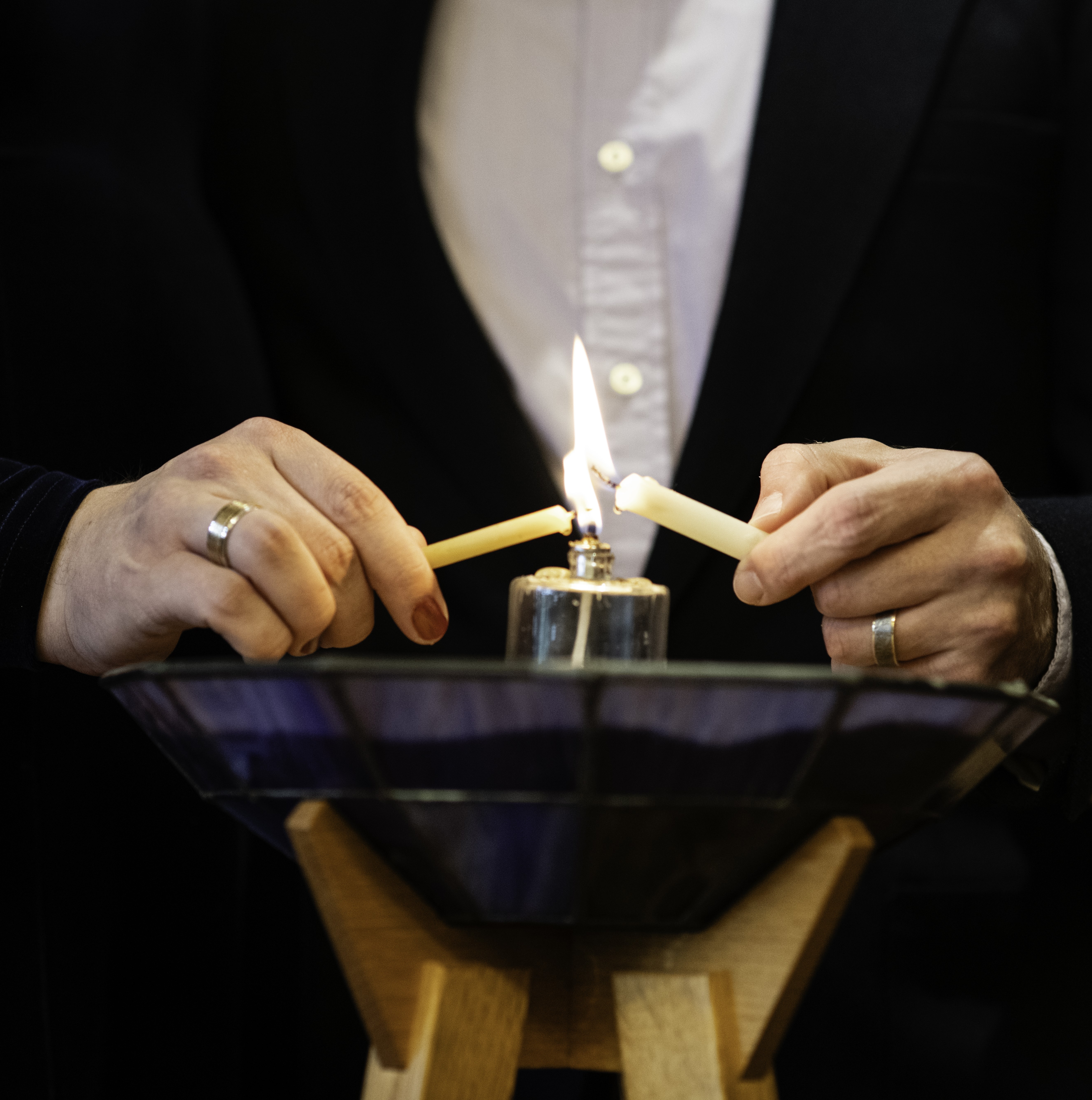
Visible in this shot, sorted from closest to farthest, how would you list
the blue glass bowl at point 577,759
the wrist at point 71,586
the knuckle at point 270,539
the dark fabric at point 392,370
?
the blue glass bowl at point 577,759 → the knuckle at point 270,539 → the wrist at point 71,586 → the dark fabric at point 392,370

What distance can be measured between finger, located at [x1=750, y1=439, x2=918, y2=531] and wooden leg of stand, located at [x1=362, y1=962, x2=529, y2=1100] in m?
0.25

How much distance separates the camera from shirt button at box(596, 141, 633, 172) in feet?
2.97

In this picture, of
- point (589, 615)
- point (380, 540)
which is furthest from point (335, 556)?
point (589, 615)

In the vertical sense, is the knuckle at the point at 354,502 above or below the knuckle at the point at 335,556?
above

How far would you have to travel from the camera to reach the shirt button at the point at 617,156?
907 millimetres

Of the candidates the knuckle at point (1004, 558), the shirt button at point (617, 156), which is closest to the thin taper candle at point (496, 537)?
the knuckle at point (1004, 558)

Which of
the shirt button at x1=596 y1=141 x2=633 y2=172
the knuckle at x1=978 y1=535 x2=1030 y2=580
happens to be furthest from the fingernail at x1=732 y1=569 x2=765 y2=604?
the shirt button at x1=596 y1=141 x2=633 y2=172

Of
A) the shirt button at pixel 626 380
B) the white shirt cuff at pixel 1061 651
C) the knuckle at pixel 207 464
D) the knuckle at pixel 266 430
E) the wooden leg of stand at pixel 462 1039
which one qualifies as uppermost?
the knuckle at pixel 266 430

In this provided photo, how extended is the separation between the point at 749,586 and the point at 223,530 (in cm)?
24

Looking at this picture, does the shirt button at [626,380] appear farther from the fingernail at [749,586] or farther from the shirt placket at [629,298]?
the fingernail at [749,586]

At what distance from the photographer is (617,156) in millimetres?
907

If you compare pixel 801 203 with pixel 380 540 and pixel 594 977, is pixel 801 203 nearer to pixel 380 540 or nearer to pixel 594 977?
pixel 380 540

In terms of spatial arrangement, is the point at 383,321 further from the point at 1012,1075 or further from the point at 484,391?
the point at 1012,1075

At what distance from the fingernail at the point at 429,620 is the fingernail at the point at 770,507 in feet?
0.52
